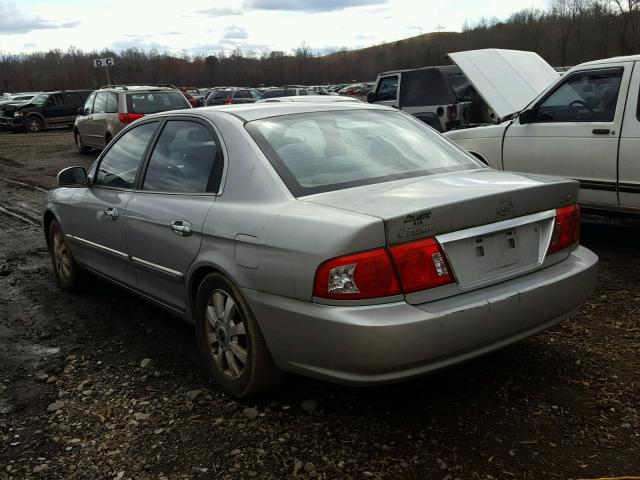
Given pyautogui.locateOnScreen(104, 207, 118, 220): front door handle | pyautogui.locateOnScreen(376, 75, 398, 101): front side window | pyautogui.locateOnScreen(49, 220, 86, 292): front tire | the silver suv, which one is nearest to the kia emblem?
pyautogui.locateOnScreen(104, 207, 118, 220): front door handle

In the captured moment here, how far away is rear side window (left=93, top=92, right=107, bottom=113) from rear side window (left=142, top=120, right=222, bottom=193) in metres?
12.7

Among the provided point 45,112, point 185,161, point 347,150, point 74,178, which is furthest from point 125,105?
point 45,112

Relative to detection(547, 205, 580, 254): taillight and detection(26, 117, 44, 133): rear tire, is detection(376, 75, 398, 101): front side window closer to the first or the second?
detection(547, 205, 580, 254): taillight

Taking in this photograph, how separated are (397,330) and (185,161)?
6.07ft

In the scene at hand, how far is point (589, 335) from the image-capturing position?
393 centimetres

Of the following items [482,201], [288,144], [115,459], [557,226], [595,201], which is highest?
[288,144]

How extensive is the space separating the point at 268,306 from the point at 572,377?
5.58 feet

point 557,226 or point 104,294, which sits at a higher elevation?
point 557,226

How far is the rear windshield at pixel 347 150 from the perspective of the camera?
10.6 feet

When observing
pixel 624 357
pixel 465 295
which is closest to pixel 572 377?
pixel 624 357

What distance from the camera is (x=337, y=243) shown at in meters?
2.60

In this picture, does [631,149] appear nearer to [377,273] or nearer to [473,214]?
[473,214]

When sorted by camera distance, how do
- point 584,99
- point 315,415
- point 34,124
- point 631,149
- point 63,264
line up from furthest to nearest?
point 34,124, point 584,99, point 631,149, point 63,264, point 315,415

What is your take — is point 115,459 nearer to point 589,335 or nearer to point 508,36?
point 589,335
